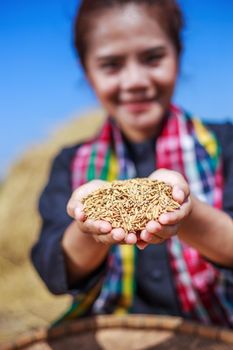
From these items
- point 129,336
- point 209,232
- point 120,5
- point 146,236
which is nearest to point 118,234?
point 146,236

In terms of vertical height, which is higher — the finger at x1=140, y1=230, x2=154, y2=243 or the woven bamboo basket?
the finger at x1=140, y1=230, x2=154, y2=243

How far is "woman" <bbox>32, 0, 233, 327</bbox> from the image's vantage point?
5.15 feet

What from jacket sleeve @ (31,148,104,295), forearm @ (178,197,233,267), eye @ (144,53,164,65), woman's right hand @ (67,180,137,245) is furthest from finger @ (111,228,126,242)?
eye @ (144,53,164,65)

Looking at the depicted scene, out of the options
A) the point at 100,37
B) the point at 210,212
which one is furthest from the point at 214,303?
the point at 100,37

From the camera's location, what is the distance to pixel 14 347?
1.37 meters

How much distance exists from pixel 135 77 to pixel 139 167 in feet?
1.09

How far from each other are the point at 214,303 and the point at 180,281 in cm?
12

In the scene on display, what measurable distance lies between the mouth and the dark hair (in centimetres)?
22

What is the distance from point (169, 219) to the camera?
996mm

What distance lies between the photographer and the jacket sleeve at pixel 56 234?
60.2 inches

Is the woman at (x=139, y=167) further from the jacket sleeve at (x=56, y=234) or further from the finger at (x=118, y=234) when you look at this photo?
the finger at (x=118, y=234)

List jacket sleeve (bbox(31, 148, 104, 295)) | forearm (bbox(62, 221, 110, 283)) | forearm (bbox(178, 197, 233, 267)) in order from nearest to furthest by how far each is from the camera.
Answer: forearm (bbox(178, 197, 233, 267))
forearm (bbox(62, 221, 110, 283))
jacket sleeve (bbox(31, 148, 104, 295))

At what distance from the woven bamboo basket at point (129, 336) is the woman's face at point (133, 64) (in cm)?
63

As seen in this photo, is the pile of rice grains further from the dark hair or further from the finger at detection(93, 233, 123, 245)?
the dark hair
